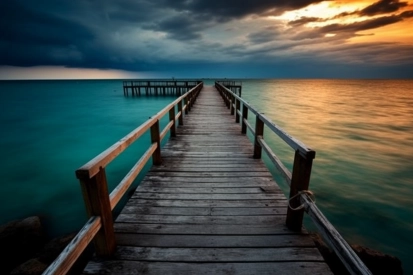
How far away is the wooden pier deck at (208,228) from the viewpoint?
2.08m

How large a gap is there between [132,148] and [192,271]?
10.7 meters

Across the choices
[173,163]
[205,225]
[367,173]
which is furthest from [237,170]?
[367,173]

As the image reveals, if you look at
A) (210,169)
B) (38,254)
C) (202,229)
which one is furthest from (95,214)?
(38,254)

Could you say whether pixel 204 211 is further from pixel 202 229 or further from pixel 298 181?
pixel 298 181

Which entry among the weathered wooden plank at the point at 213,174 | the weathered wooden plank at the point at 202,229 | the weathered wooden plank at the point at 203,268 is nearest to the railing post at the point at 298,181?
the weathered wooden plank at the point at 202,229

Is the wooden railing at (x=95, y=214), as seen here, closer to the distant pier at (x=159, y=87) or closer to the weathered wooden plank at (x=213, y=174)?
the weathered wooden plank at (x=213, y=174)

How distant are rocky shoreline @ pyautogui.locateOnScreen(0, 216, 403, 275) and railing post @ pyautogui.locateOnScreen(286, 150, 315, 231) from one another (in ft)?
7.13

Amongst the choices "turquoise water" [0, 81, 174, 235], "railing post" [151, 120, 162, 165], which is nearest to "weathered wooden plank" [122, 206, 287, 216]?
"railing post" [151, 120, 162, 165]

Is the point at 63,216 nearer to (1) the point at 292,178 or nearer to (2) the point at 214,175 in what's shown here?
(2) the point at 214,175

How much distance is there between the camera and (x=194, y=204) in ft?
10.2

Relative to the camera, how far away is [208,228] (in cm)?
261

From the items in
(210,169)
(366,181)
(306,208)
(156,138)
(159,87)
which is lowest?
(366,181)

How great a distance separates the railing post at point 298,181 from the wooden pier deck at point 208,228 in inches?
5.3

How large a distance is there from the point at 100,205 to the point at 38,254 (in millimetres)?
3520
